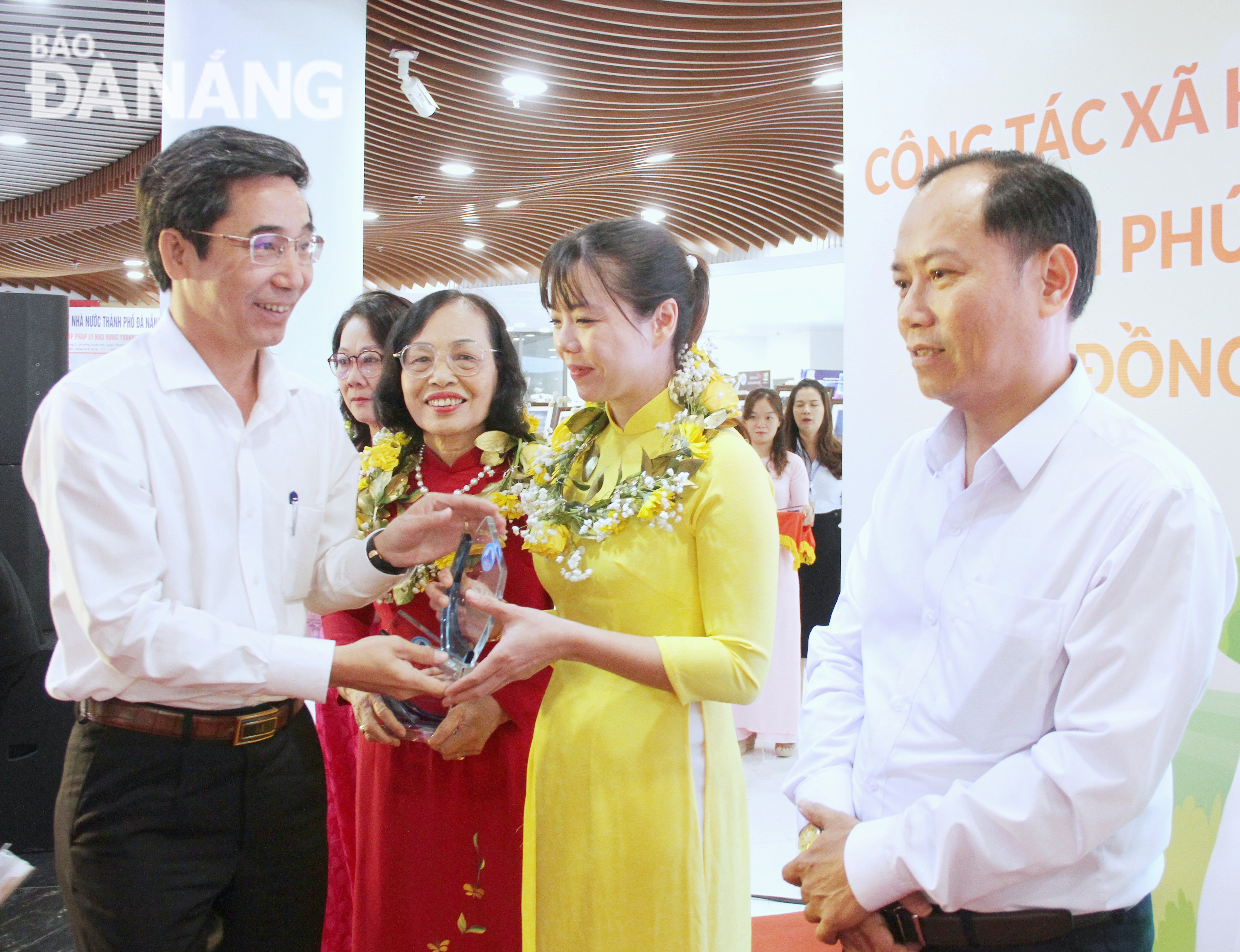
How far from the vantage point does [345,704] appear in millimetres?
2416

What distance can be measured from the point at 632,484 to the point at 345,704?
1163mm

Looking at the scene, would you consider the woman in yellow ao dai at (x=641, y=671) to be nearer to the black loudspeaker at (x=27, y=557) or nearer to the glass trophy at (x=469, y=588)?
the glass trophy at (x=469, y=588)

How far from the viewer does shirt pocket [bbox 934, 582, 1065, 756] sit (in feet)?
3.78

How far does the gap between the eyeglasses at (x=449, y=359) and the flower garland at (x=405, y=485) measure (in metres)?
0.17

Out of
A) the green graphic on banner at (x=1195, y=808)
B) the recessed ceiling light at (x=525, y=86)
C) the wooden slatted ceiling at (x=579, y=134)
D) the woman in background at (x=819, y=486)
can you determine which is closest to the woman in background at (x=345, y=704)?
the green graphic on banner at (x=1195, y=808)

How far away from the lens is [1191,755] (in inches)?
83.3

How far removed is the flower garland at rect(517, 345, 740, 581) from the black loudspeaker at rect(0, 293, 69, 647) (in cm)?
288

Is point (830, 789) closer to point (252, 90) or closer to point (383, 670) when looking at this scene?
point (383, 670)

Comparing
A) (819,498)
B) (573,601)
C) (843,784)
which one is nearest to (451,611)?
(573,601)

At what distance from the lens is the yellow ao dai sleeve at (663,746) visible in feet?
5.40

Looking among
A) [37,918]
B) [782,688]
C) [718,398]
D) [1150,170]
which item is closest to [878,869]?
[718,398]

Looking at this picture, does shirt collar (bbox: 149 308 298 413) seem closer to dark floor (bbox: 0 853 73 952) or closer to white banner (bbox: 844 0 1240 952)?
white banner (bbox: 844 0 1240 952)

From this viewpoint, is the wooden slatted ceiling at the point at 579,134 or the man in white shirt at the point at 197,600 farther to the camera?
the wooden slatted ceiling at the point at 579,134

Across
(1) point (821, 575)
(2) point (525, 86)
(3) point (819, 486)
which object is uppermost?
(2) point (525, 86)
